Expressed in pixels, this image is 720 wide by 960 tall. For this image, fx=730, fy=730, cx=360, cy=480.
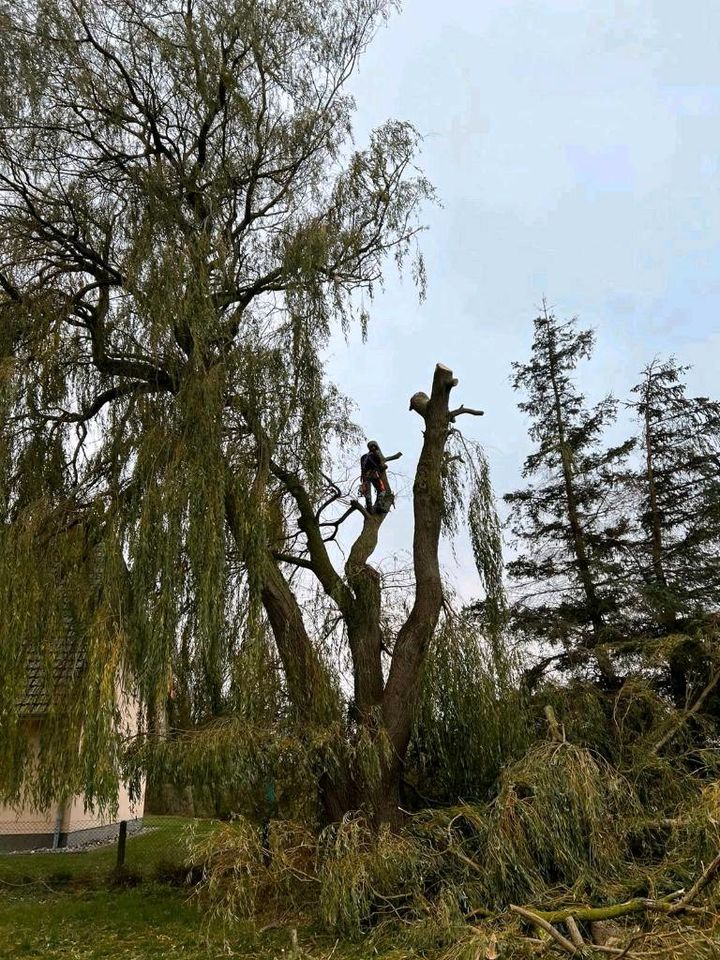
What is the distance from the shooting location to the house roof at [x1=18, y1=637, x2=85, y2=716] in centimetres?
483

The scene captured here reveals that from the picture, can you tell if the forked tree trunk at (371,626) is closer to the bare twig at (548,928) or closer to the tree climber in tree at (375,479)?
the tree climber in tree at (375,479)

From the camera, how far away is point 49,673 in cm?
484

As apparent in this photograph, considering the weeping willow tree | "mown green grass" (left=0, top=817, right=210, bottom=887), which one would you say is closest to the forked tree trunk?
the weeping willow tree

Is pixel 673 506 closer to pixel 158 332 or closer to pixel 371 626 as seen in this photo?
pixel 371 626

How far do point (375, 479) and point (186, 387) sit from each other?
2302 mm

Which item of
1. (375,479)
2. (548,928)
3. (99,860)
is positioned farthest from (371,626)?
(99,860)

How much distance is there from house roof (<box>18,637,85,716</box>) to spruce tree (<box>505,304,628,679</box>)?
556 cm

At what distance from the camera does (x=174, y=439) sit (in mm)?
5309

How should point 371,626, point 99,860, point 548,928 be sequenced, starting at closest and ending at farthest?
point 548,928 < point 371,626 < point 99,860

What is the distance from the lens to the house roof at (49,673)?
190 inches

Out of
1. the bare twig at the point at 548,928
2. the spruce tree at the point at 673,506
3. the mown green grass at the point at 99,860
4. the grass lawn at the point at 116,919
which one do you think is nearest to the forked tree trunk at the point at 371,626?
the grass lawn at the point at 116,919

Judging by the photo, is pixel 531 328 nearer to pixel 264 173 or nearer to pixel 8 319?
pixel 264 173

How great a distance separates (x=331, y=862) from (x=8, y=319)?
4563 millimetres

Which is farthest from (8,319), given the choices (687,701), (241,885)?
(687,701)
